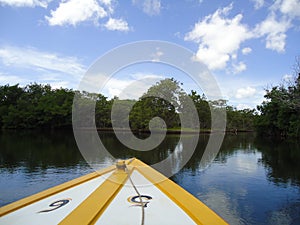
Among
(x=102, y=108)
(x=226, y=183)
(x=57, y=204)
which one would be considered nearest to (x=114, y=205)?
(x=57, y=204)

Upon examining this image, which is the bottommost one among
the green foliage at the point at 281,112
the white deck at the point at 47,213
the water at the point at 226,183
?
the water at the point at 226,183

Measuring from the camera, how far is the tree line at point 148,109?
2044 cm

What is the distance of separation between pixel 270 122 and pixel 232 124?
14.2 metres

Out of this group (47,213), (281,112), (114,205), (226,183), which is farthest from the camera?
(281,112)

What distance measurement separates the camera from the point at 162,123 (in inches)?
992

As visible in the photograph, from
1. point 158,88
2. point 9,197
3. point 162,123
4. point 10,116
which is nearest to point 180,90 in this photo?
point 158,88

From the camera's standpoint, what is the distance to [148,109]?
25.2 metres

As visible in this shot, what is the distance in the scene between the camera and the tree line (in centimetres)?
2044

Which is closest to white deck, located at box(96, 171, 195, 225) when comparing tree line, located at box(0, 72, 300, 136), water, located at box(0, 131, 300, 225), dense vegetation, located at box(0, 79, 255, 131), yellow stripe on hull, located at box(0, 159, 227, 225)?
yellow stripe on hull, located at box(0, 159, 227, 225)

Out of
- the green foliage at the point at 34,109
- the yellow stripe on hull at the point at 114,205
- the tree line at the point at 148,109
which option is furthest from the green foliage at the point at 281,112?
the green foliage at the point at 34,109

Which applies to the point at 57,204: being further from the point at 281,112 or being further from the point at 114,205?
the point at 281,112

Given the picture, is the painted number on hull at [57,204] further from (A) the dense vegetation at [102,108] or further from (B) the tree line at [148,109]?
(A) the dense vegetation at [102,108]

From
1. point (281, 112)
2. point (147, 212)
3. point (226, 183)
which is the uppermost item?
point (281, 112)

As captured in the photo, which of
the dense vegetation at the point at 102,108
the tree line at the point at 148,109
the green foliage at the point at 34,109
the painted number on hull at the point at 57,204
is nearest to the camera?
the painted number on hull at the point at 57,204
